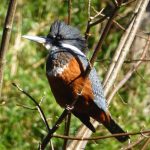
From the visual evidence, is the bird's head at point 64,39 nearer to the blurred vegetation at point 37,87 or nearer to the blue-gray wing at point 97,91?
the blue-gray wing at point 97,91

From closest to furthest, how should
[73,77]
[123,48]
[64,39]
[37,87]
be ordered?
[73,77]
[123,48]
[64,39]
[37,87]

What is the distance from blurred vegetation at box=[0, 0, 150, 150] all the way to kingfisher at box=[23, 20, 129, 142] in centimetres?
162

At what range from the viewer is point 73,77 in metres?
3.28

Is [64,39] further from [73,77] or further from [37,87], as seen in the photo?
[37,87]

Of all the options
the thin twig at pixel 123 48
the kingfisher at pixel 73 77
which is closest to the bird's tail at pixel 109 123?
the kingfisher at pixel 73 77

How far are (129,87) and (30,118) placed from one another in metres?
1.65

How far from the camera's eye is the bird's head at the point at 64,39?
346 cm

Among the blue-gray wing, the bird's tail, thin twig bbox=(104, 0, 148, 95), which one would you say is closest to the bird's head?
the blue-gray wing

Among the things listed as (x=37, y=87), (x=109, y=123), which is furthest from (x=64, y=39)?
(x=37, y=87)

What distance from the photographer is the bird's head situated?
3.46 meters

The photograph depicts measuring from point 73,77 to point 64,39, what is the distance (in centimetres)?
35

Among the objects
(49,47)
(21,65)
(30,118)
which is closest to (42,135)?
(30,118)

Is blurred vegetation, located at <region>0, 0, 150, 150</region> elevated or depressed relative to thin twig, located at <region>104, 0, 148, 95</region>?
depressed

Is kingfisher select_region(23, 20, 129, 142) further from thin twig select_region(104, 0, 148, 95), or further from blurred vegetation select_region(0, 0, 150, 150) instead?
blurred vegetation select_region(0, 0, 150, 150)
